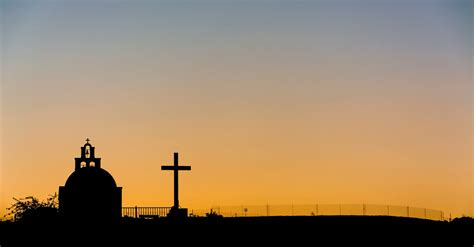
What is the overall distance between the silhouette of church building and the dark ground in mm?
8003

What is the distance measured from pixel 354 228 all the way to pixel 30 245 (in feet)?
61.5

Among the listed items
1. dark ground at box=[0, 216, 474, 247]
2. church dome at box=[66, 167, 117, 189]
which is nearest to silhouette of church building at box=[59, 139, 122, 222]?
church dome at box=[66, 167, 117, 189]

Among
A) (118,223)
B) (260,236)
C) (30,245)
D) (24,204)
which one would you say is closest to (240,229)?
(260,236)

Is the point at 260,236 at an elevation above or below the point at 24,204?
below

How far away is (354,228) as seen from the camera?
239 feet

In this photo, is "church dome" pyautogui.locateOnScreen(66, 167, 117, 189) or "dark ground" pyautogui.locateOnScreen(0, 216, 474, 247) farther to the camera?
"church dome" pyautogui.locateOnScreen(66, 167, 117, 189)

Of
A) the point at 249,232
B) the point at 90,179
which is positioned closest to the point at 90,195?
the point at 90,179

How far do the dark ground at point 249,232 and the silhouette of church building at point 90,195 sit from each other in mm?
8003

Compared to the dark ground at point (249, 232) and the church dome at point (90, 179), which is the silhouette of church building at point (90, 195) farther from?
the dark ground at point (249, 232)

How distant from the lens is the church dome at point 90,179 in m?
80.7

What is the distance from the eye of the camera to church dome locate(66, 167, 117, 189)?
3177 inches

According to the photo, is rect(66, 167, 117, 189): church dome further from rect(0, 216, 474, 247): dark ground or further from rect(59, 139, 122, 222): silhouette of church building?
rect(0, 216, 474, 247): dark ground

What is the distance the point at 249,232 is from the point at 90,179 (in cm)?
1457

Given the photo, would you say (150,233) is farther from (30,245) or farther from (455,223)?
(455,223)
